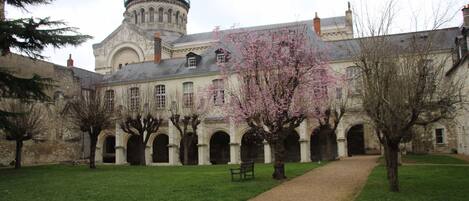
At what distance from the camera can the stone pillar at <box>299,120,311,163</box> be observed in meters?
28.0

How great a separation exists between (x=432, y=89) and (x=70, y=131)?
87.5ft

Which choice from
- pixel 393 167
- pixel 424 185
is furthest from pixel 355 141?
pixel 393 167

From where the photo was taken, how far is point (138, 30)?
43.0 m

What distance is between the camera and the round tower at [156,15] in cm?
4891

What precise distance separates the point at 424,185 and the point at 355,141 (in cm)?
1864

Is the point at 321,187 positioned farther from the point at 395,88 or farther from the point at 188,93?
the point at 188,93

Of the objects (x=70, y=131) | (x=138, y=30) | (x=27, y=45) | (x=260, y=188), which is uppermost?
(x=138, y=30)

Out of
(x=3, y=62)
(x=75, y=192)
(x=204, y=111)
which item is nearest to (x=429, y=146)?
(x=204, y=111)

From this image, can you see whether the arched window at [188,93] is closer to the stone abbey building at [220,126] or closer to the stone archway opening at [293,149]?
the stone abbey building at [220,126]

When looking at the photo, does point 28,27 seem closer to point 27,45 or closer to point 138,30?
point 27,45

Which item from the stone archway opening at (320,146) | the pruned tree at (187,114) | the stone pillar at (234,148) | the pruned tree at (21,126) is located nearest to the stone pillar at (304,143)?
the stone archway opening at (320,146)

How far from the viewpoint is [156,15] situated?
160 feet

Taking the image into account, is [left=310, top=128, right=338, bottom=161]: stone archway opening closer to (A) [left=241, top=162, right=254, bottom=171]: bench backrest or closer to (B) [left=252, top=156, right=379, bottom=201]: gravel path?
(B) [left=252, top=156, right=379, bottom=201]: gravel path

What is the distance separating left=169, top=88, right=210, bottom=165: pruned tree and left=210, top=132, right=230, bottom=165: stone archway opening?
227 centimetres
